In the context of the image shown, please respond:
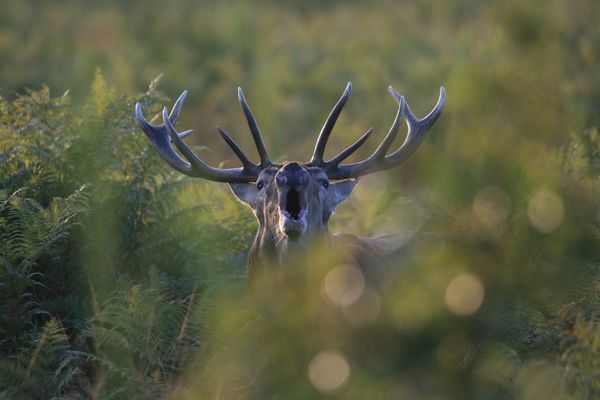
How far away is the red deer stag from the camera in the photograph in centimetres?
561

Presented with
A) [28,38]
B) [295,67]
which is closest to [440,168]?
[295,67]

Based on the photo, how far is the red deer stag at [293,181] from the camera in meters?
5.61

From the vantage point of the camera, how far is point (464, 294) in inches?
103

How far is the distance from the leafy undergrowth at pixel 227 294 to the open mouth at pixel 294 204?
0.40 m

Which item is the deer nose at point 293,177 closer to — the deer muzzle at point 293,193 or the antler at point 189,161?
the deer muzzle at point 293,193

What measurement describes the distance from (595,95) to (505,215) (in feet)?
24.2

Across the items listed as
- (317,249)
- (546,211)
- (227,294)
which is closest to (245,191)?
(227,294)

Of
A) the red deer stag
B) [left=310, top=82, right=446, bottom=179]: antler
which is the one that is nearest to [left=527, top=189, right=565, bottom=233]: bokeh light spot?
the red deer stag

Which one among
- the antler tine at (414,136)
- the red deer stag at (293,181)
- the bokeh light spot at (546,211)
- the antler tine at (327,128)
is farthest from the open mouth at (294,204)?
the bokeh light spot at (546,211)

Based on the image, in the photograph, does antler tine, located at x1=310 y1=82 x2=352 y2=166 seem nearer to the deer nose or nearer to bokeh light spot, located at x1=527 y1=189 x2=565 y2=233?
the deer nose

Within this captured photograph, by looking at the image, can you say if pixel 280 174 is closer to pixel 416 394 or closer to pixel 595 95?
pixel 416 394

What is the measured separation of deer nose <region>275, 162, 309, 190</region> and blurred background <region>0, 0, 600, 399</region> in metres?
0.69

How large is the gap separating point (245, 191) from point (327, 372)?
3759 mm

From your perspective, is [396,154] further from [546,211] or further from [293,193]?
[546,211]
